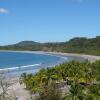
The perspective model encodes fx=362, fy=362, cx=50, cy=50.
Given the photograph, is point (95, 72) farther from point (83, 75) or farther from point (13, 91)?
point (13, 91)

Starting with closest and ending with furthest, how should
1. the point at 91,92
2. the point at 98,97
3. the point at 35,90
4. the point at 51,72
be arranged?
the point at 98,97 < the point at 91,92 < the point at 35,90 < the point at 51,72

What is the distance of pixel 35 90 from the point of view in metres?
58.5

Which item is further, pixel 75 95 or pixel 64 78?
pixel 64 78

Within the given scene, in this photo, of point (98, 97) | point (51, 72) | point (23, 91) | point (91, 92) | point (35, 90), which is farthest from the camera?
point (51, 72)

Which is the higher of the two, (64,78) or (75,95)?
(64,78)

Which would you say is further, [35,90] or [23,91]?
[23,91]

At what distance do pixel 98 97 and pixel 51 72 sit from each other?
2451 centimetres

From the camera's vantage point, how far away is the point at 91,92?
4916 centimetres

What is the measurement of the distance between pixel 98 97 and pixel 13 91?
76.4 ft

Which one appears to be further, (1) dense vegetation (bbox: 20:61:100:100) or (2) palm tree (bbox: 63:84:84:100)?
(1) dense vegetation (bbox: 20:61:100:100)

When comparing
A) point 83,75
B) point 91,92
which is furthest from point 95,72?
point 91,92

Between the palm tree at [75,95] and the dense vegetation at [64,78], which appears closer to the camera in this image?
the palm tree at [75,95]

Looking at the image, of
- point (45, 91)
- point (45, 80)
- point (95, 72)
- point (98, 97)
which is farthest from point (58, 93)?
point (95, 72)

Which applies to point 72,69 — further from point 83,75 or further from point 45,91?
point 45,91
